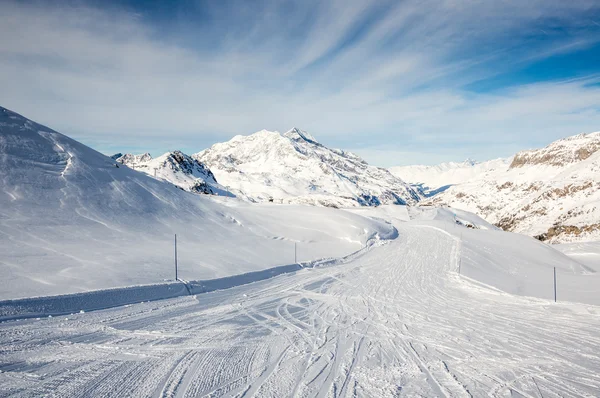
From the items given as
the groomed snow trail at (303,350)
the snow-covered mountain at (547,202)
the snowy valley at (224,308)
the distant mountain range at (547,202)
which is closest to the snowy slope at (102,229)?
the snowy valley at (224,308)

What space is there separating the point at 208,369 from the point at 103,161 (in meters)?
21.8

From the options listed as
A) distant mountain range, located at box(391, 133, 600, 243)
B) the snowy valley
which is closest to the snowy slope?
the snowy valley

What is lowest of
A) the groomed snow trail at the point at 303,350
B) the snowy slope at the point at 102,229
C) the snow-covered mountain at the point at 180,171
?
the groomed snow trail at the point at 303,350

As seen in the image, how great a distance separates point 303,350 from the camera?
259 inches

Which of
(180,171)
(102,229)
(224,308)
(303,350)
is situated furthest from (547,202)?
(303,350)

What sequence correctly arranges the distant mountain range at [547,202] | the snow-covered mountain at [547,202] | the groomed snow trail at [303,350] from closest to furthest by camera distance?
the groomed snow trail at [303,350], the snow-covered mountain at [547,202], the distant mountain range at [547,202]

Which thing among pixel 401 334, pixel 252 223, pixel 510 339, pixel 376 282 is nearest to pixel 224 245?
pixel 252 223

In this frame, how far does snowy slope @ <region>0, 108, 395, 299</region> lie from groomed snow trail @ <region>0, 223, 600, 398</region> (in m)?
2.73

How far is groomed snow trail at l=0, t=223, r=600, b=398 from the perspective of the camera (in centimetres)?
504

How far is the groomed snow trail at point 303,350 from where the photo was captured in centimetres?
504

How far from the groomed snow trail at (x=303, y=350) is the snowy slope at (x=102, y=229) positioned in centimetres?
273

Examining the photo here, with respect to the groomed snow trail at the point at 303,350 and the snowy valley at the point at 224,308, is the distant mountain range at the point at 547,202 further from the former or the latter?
the groomed snow trail at the point at 303,350

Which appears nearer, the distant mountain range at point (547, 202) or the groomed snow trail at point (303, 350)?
the groomed snow trail at point (303, 350)

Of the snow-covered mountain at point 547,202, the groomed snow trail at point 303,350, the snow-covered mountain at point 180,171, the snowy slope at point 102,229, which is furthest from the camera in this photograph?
the snow-covered mountain at point 180,171
